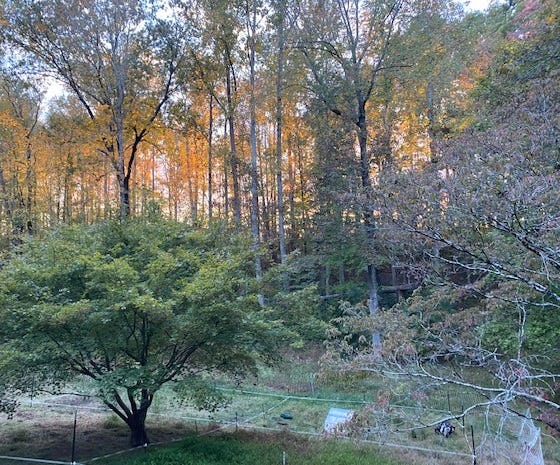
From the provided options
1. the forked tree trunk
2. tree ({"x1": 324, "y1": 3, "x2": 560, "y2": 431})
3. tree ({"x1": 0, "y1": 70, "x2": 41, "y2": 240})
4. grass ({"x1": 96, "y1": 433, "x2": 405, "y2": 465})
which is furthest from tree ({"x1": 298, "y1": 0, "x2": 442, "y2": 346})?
tree ({"x1": 0, "y1": 70, "x2": 41, "y2": 240})

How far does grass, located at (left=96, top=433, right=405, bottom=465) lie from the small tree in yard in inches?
33.3

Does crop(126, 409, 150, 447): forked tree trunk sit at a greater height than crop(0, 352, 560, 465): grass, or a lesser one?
greater

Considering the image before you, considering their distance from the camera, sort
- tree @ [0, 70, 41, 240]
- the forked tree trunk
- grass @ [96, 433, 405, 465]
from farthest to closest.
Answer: tree @ [0, 70, 41, 240]
the forked tree trunk
grass @ [96, 433, 405, 465]

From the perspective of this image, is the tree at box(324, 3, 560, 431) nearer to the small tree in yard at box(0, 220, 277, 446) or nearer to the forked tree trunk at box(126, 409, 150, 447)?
the small tree in yard at box(0, 220, 277, 446)

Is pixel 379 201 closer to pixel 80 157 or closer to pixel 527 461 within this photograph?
pixel 527 461

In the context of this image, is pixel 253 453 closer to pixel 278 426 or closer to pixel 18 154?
pixel 278 426

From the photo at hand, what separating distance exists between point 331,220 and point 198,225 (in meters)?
5.44

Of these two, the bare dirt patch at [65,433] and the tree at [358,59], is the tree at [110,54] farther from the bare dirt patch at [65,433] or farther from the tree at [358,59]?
the bare dirt patch at [65,433]

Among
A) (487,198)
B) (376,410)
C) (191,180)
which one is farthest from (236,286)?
(191,180)

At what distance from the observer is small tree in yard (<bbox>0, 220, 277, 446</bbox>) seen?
214 inches

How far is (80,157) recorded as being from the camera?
16.0 m

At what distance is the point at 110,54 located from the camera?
39.9ft

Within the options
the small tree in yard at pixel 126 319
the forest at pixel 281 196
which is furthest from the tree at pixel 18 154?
the small tree in yard at pixel 126 319

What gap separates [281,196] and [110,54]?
6719mm
